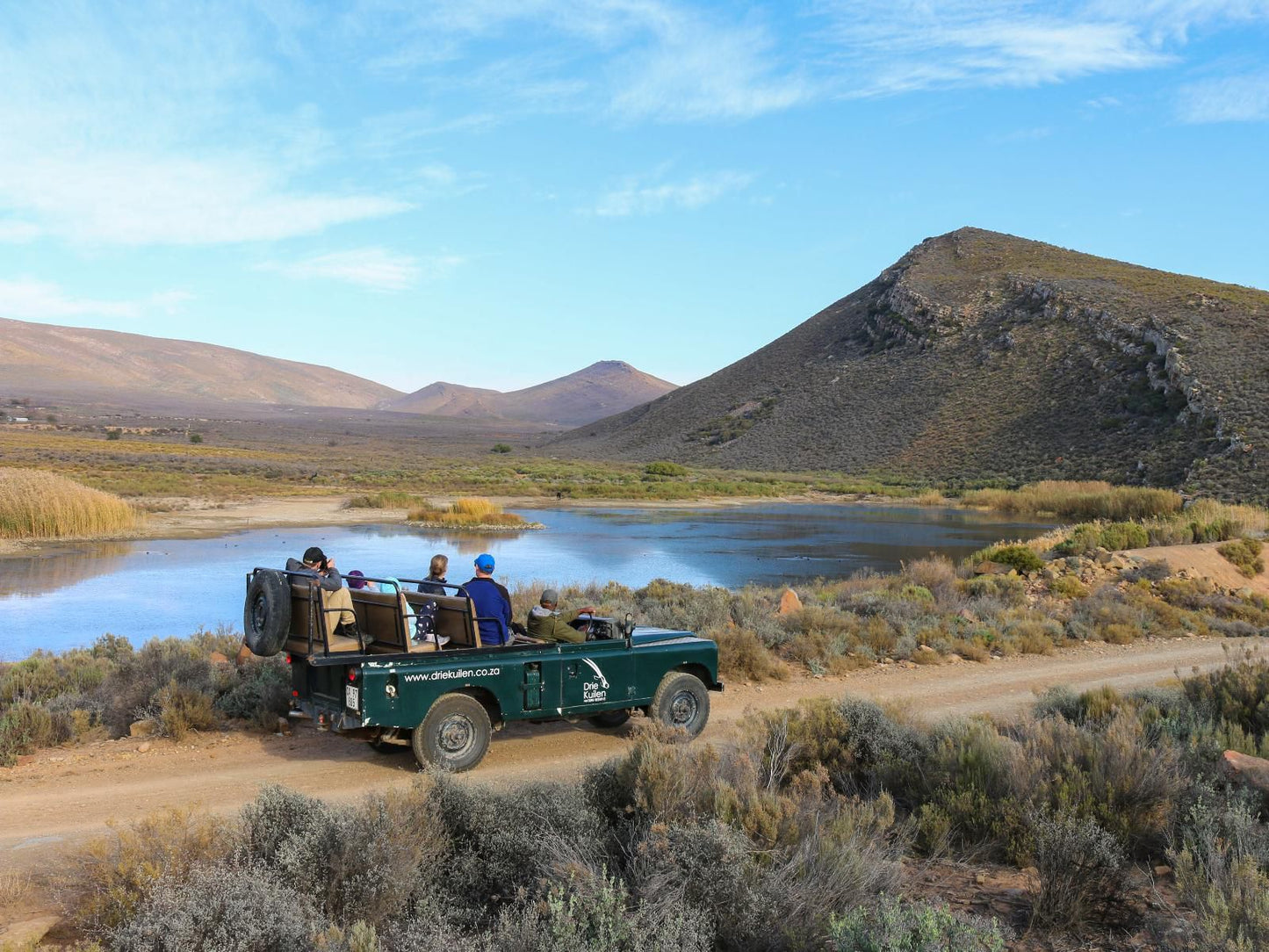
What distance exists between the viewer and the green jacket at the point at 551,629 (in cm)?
823

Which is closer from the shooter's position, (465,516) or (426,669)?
(426,669)

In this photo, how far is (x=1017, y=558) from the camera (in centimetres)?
2167

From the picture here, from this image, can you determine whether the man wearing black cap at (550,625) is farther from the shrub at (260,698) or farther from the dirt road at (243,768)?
the shrub at (260,698)

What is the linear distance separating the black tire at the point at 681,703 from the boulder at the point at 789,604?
6.43 m

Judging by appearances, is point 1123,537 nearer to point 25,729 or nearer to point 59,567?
point 25,729

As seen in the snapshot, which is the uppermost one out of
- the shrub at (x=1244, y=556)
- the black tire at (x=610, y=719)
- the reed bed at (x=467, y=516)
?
the reed bed at (x=467, y=516)

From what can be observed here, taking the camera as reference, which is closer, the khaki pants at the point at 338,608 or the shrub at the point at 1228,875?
the shrub at the point at 1228,875

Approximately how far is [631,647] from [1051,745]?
3.46 metres

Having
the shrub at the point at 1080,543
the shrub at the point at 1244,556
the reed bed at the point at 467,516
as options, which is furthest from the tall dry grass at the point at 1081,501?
the reed bed at the point at 467,516

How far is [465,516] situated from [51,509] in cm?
1464

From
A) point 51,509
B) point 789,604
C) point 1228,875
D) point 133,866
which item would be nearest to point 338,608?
point 133,866

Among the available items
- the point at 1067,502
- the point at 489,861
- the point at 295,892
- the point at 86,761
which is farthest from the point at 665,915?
the point at 1067,502

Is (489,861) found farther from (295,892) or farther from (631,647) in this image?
(631,647)

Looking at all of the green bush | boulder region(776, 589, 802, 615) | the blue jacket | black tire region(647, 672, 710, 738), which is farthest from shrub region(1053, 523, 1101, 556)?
the green bush
